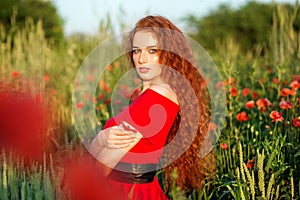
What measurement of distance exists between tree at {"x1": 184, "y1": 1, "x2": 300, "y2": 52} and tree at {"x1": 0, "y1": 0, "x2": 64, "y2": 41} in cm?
501

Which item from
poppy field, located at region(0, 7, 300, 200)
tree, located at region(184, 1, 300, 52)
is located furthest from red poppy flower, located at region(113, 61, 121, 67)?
tree, located at region(184, 1, 300, 52)

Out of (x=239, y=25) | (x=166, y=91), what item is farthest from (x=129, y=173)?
(x=239, y=25)

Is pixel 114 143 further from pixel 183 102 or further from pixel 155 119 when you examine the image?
pixel 183 102

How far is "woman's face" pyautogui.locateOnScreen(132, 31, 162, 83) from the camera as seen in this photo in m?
2.08

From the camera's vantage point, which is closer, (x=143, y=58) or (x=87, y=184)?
(x=87, y=184)

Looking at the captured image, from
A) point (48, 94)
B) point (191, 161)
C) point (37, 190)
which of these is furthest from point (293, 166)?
point (48, 94)

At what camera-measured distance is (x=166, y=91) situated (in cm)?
207

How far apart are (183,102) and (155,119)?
0.71ft

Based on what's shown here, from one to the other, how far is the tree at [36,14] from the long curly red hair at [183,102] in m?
6.07

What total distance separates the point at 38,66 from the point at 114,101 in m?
1.18

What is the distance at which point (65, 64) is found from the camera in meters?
5.72

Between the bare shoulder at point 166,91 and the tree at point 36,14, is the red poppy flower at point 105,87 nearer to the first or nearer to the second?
the bare shoulder at point 166,91

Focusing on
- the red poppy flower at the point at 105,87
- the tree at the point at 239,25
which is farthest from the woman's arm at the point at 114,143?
the tree at the point at 239,25

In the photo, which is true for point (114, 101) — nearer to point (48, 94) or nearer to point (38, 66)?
point (48, 94)
